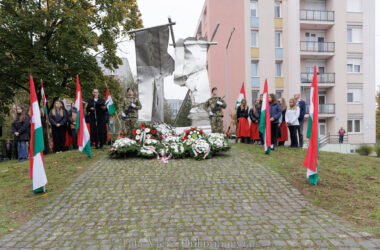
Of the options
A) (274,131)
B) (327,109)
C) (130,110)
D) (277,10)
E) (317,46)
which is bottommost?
(274,131)

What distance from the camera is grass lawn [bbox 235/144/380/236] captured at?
3943 mm

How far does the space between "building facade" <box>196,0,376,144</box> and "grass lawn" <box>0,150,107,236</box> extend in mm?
19522

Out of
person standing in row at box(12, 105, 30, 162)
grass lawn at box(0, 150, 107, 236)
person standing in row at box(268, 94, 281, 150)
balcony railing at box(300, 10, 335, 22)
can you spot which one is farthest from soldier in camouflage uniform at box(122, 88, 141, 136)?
balcony railing at box(300, 10, 335, 22)

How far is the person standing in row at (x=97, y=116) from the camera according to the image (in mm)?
8867

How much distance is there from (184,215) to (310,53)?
24.8 metres

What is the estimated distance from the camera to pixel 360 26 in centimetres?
2500

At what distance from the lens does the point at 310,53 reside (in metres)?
24.3

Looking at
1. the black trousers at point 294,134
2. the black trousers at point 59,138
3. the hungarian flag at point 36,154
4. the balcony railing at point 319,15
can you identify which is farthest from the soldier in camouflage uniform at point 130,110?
the balcony railing at point 319,15

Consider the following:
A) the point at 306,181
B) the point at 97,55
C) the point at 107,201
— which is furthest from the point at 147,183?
the point at 97,55

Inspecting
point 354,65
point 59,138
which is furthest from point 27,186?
point 354,65

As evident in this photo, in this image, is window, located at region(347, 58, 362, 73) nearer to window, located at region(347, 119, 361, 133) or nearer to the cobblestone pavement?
window, located at region(347, 119, 361, 133)

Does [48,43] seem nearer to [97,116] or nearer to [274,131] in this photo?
[97,116]

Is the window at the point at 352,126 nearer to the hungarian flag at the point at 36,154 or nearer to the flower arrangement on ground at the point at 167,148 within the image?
the flower arrangement on ground at the point at 167,148

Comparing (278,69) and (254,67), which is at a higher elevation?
(254,67)
